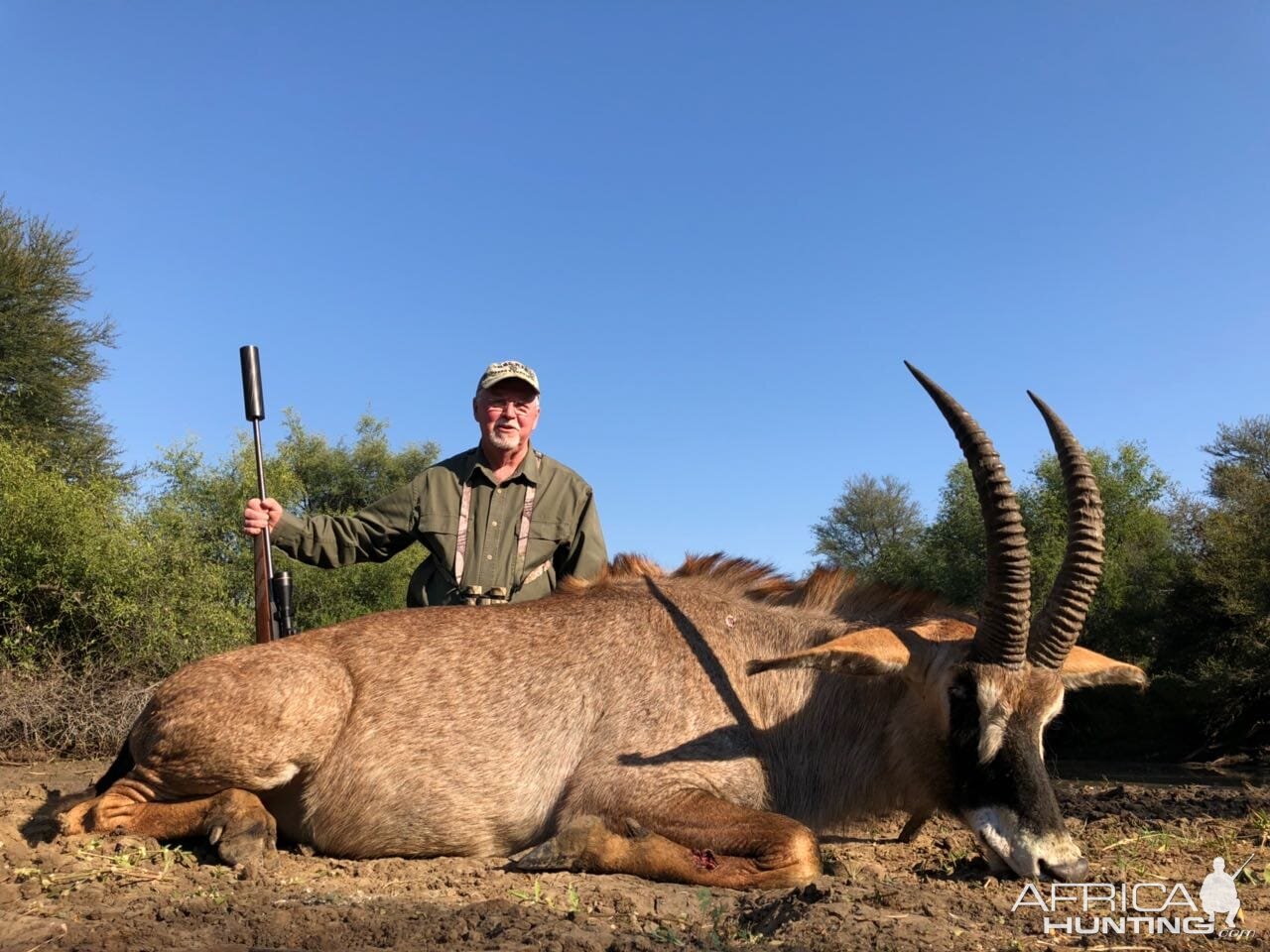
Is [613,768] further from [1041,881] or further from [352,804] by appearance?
[1041,881]

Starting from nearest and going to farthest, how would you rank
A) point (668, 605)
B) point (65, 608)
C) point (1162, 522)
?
point (668, 605) → point (65, 608) → point (1162, 522)

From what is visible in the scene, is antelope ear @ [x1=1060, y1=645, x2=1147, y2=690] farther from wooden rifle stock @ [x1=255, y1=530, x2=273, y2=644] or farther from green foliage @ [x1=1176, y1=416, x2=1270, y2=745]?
green foliage @ [x1=1176, y1=416, x2=1270, y2=745]

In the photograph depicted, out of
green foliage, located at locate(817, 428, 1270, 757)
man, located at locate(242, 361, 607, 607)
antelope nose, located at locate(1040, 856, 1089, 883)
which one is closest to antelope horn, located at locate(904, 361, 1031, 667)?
antelope nose, located at locate(1040, 856, 1089, 883)

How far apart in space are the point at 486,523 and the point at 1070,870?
15.2 feet

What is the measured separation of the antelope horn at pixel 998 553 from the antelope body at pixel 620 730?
11 mm

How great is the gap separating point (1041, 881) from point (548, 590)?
13.7 feet

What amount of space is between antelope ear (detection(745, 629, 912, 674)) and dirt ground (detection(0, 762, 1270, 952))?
986 mm

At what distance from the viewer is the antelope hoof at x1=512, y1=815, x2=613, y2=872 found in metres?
5.02

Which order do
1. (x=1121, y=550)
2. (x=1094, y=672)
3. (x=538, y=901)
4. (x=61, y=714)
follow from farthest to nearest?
(x=1121, y=550) < (x=61, y=714) < (x=1094, y=672) < (x=538, y=901)

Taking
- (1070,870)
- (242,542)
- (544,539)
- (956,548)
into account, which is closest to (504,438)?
(544,539)

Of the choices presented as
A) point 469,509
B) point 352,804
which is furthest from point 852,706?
point 469,509

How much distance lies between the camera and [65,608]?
12461mm

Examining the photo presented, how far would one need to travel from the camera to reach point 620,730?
546 cm

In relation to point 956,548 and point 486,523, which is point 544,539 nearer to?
point 486,523
